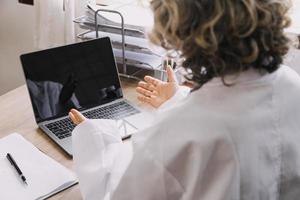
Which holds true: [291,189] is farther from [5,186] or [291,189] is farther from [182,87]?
[5,186]

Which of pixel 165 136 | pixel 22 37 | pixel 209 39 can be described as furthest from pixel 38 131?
pixel 22 37

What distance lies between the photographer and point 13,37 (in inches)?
85.8

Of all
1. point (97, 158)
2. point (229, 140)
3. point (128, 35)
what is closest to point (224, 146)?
point (229, 140)

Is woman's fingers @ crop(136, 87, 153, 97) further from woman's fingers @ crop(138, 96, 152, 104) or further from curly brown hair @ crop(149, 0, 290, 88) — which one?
curly brown hair @ crop(149, 0, 290, 88)

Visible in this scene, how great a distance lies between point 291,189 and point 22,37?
1809 mm

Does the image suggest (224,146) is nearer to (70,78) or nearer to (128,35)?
(70,78)

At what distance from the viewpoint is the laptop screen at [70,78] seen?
114 centimetres

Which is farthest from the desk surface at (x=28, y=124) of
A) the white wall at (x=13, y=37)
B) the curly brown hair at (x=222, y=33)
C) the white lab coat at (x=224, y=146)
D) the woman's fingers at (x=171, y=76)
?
the white wall at (x=13, y=37)

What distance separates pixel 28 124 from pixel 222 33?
0.79 metres

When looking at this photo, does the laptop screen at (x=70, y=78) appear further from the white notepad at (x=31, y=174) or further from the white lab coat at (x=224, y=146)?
the white lab coat at (x=224, y=146)

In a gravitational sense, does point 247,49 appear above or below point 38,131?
above

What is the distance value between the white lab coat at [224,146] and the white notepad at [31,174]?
0.26m

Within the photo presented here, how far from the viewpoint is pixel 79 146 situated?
89 cm

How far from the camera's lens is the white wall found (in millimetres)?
2082
